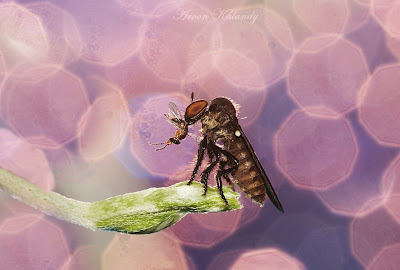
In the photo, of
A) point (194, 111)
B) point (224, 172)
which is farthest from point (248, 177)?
point (194, 111)

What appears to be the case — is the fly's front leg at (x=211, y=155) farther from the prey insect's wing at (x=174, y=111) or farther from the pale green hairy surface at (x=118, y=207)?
the pale green hairy surface at (x=118, y=207)

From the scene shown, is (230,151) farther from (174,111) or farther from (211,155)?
(174,111)

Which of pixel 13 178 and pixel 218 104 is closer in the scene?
pixel 13 178

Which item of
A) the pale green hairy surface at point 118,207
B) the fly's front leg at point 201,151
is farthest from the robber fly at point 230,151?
the pale green hairy surface at point 118,207

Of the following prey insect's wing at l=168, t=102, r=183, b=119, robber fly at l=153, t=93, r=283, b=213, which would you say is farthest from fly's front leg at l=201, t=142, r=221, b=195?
prey insect's wing at l=168, t=102, r=183, b=119

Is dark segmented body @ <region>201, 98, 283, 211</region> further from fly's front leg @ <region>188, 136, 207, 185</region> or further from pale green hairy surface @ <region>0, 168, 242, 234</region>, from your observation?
pale green hairy surface @ <region>0, 168, 242, 234</region>

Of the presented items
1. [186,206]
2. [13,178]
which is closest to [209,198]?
[186,206]

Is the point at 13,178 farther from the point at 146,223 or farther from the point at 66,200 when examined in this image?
the point at 146,223
